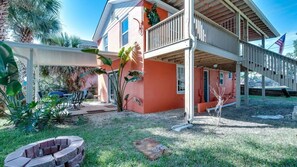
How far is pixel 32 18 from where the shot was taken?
10.0m

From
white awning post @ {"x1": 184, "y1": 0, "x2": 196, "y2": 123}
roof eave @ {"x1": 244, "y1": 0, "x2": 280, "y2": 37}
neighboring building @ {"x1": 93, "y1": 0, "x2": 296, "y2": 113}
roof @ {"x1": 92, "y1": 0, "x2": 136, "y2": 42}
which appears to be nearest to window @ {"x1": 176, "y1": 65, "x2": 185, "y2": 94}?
neighboring building @ {"x1": 93, "y1": 0, "x2": 296, "y2": 113}

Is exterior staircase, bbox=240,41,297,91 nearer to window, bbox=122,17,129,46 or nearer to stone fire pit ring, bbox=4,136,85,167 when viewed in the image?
window, bbox=122,17,129,46

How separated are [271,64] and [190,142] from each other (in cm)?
655

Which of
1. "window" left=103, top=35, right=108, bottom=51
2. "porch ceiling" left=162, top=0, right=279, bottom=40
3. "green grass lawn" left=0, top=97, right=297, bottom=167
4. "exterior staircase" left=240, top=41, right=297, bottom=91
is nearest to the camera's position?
"green grass lawn" left=0, top=97, right=297, bottom=167

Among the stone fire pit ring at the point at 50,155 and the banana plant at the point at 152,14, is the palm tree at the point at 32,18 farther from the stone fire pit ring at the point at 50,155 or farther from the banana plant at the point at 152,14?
the stone fire pit ring at the point at 50,155

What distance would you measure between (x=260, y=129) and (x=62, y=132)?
6.44m

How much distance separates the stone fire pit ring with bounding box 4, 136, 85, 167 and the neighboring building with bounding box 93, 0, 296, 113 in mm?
3918

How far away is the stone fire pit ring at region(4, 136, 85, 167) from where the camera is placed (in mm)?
2537

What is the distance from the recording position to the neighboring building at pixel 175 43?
651cm

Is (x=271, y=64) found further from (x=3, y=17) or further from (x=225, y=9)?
(x=3, y=17)

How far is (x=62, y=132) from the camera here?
5105 millimetres

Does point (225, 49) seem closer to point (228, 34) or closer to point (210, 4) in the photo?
point (228, 34)

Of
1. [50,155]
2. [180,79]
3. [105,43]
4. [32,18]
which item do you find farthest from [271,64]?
[32,18]

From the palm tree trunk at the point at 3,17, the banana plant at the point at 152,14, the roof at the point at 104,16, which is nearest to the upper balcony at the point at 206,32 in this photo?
the banana plant at the point at 152,14
